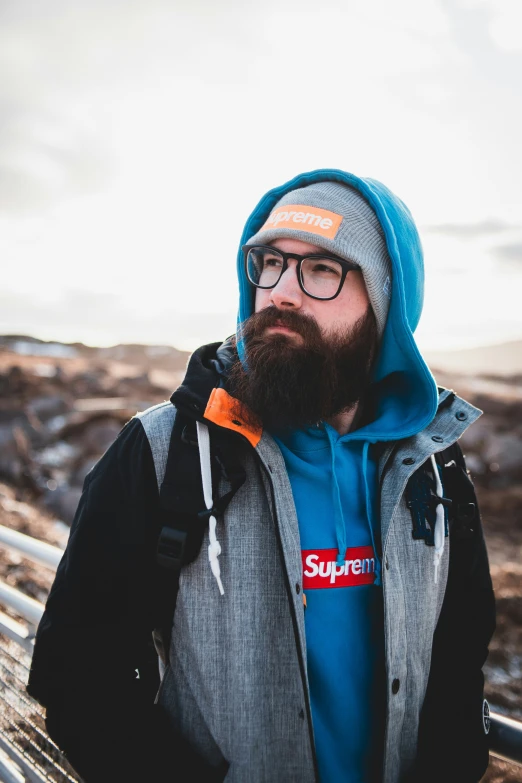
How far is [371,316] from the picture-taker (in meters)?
2.11

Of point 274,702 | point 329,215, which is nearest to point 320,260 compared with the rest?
point 329,215

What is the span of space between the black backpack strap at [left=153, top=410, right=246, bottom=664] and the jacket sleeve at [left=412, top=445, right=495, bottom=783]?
0.89 meters

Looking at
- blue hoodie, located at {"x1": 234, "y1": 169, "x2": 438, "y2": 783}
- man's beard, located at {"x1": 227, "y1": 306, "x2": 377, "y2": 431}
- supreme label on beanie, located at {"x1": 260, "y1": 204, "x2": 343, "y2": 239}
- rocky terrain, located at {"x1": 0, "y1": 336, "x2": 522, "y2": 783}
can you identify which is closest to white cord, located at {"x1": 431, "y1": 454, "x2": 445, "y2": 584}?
blue hoodie, located at {"x1": 234, "y1": 169, "x2": 438, "y2": 783}

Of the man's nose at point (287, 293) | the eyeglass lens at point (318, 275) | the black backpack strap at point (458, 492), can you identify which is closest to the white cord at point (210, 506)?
the man's nose at point (287, 293)

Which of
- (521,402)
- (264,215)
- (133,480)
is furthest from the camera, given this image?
(521,402)

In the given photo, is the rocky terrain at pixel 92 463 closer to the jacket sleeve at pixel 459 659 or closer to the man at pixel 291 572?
the jacket sleeve at pixel 459 659

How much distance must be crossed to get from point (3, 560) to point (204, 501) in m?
4.59

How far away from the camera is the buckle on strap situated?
143cm

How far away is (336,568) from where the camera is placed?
164cm

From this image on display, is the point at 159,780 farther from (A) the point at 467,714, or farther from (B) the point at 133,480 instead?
(A) the point at 467,714

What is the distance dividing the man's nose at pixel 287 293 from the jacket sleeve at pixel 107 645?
0.81 m

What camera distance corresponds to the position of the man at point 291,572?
1.45 metres

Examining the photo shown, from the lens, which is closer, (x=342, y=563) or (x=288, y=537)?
(x=288, y=537)

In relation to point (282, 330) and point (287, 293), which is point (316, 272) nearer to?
point (287, 293)
